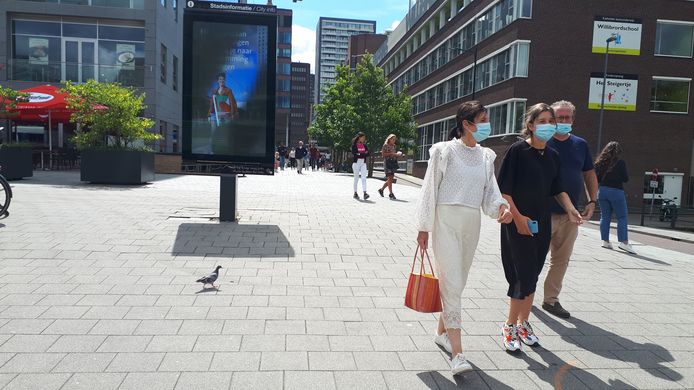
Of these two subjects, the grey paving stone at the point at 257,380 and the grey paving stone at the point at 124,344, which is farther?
the grey paving stone at the point at 124,344

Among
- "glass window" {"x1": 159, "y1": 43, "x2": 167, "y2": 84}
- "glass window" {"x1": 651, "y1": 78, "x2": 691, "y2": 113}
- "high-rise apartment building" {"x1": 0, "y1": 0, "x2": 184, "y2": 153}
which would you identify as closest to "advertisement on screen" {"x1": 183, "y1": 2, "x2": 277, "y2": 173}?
"high-rise apartment building" {"x1": 0, "y1": 0, "x2": 184, "y2": 153}

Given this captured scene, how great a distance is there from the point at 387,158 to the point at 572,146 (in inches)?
397

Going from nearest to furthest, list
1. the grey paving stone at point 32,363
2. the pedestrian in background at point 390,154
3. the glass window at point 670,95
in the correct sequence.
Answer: the grey paving stone at point 32,363 → the pedestrian in background at point 390,154 → the glass window at point 670,95

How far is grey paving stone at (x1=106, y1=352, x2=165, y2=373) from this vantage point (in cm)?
347

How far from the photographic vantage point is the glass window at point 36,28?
27.9m

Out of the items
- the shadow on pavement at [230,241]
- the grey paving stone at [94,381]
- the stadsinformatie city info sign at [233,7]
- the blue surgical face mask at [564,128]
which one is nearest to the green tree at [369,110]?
the stadsinformatie city info sign at [233,7]

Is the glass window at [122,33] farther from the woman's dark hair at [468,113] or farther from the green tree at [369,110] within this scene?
the woman's dark hair at [468,113]

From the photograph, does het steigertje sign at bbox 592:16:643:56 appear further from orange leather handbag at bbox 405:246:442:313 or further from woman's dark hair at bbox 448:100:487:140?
orange leather handbag at bbox 405:246:442:313

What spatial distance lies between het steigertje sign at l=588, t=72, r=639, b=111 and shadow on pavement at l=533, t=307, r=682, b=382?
3303 cm

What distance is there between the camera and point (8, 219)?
878cm

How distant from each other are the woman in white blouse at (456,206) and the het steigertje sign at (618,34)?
34.5m

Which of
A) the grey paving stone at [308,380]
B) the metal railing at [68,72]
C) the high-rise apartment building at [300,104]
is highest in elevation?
the high-rise apartment building at [300,104]

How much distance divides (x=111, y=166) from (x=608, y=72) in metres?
30.9

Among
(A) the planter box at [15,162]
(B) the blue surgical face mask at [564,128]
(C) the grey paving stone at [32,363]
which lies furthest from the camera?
(A) the planter box at [15,162]
